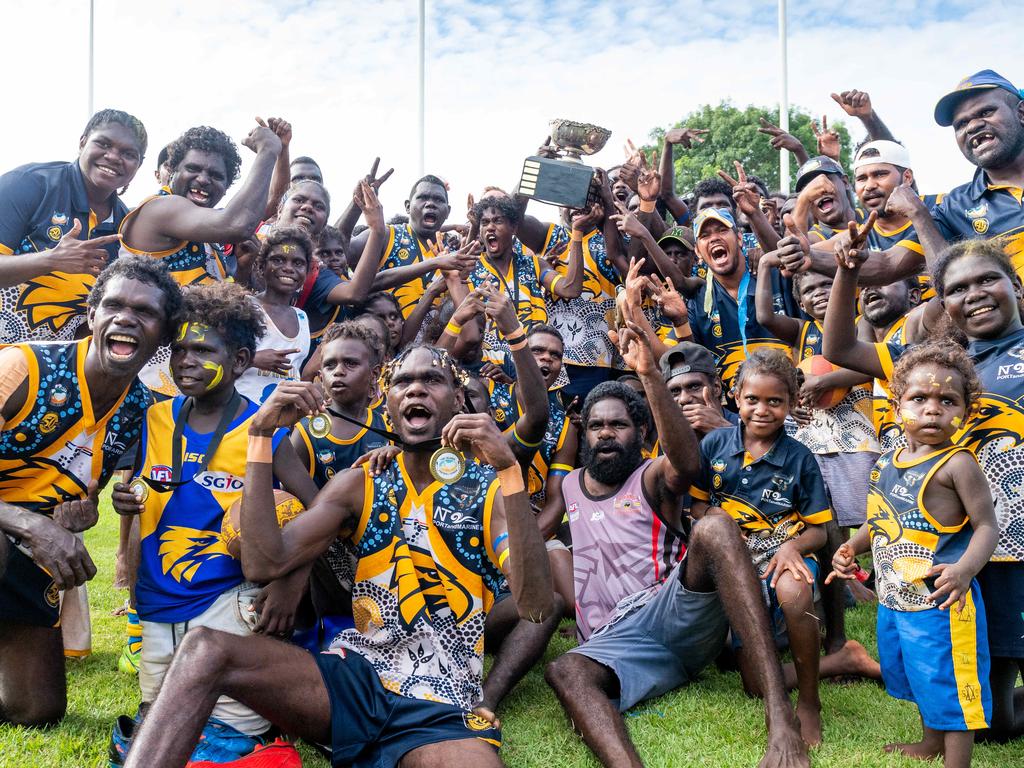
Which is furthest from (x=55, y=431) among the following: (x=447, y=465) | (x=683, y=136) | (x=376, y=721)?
(x=683, y=136)

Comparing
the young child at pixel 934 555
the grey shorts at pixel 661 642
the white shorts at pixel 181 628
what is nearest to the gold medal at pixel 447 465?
the white shorts at pixel 181 628

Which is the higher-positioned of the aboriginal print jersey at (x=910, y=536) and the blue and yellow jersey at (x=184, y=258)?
the blue and yellow jersey at (x=184, y=258)

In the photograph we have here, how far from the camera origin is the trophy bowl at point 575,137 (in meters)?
8.18

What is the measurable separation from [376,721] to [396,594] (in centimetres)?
56

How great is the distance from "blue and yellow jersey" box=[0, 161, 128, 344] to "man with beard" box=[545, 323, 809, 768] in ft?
10.8

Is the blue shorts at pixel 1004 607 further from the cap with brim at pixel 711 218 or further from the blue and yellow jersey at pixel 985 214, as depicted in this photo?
the cap with brim at pixel 711 218

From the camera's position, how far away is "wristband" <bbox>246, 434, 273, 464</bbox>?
3734 mm

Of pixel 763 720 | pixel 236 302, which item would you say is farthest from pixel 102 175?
pixel 763 720

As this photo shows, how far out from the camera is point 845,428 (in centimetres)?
554

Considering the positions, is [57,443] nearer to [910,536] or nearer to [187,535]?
[187,535]

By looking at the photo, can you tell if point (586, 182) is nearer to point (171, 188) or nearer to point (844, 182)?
point (844, 182)

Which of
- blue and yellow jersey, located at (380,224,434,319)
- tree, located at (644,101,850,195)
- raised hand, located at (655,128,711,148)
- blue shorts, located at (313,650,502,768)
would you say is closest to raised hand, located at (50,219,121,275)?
blue shorts, located at (313,650,502,768)

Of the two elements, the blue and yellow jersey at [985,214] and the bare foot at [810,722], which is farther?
the blue and yellow jersey at [985,214]

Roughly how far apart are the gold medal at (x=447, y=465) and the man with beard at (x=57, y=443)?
5.00ft
